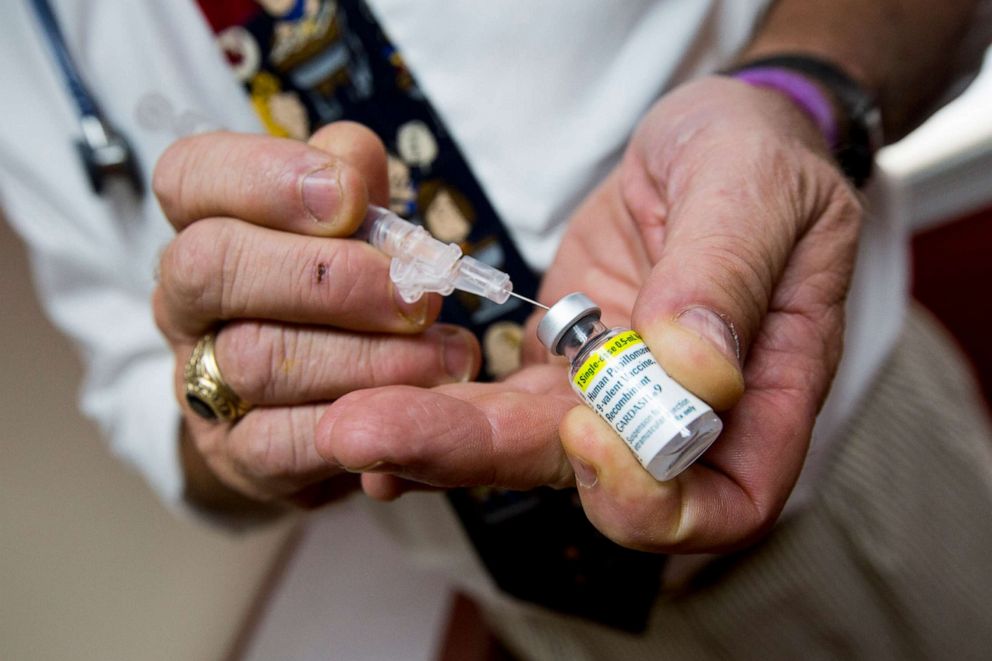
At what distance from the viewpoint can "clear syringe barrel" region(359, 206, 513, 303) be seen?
47 centimetres

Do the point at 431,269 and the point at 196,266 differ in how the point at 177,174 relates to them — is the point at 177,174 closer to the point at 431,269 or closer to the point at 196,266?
the point at 196,266

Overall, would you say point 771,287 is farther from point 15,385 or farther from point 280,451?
point 15,385

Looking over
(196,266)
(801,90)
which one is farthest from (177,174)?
(801,90)

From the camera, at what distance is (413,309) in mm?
501

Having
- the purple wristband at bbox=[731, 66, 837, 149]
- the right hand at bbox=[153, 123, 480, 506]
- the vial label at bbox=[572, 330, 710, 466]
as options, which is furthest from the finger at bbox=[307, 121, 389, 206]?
the purple wristband at bbox=[731, 66, 837, 149]

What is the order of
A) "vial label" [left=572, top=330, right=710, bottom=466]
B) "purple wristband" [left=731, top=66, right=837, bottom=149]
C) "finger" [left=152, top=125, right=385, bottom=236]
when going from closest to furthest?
"vial label" [left=572, top=330, right=710, bottom=466] → "finger" [left=152, top=125, right=385, bottom=236] → "purple wristband" [left=731, top=66, right=837, bottom=149]

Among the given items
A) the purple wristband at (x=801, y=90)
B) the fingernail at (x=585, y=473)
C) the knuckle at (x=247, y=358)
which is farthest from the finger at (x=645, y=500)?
the purple wristband at (x=801, y=90)

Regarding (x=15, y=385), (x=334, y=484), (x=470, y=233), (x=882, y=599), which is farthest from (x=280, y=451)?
(x=882, y=599)

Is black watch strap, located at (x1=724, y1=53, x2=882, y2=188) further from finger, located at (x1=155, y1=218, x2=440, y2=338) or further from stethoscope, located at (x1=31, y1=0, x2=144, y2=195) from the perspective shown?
stethoscope, located at (x1=31, y1=0, x2=144, y2=195)

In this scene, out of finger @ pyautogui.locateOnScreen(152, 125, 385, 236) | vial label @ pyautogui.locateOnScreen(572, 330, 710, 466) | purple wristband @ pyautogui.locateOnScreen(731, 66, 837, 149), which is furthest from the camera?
purple wristband @ pyautogui.locateOnScreen(731, 66, 837, 149)

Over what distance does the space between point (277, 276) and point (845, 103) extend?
0.53 meters

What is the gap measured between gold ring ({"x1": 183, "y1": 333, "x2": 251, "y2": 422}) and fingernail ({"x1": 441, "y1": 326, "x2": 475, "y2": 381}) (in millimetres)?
166

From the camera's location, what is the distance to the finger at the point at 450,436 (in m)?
0.37

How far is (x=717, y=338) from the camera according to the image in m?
0.37
